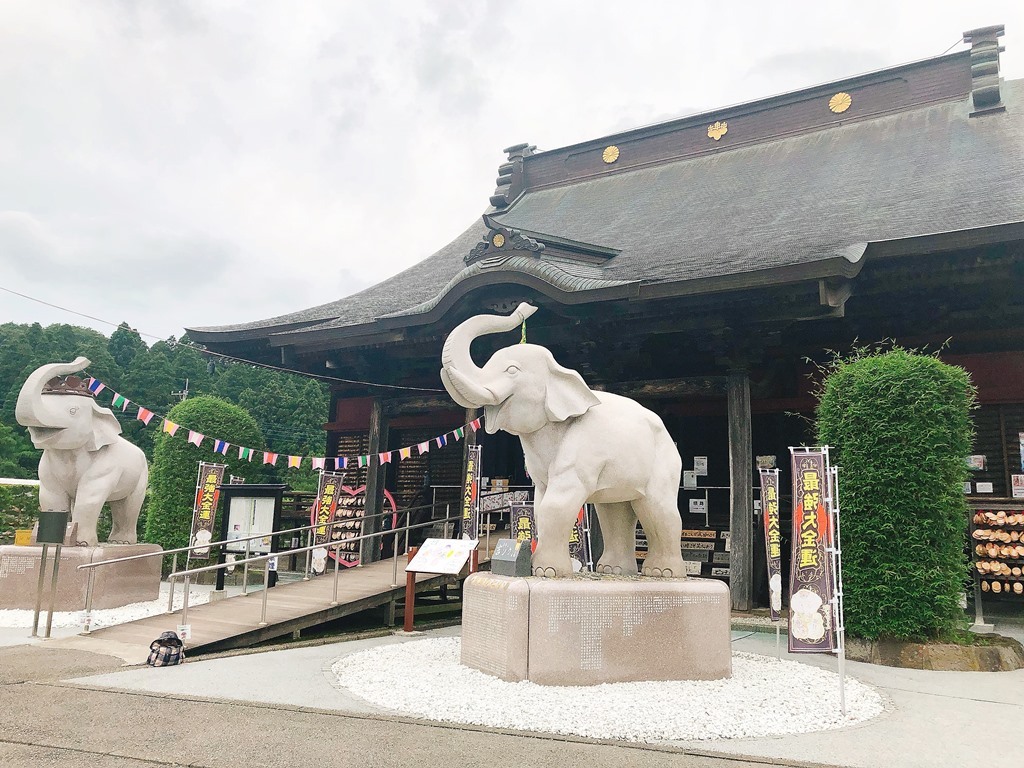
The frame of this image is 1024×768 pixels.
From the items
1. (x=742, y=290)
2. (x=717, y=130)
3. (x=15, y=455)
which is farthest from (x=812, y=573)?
(x=15, y=455)

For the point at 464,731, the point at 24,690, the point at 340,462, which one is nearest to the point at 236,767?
the point at 464,731

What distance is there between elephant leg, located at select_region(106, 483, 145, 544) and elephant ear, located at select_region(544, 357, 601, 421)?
6.28m

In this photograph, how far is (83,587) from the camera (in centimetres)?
852

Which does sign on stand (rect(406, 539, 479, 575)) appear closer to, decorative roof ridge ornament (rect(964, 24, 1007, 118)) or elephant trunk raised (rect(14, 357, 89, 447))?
elephant trunk raised (rect(14, 357, 89, 447))

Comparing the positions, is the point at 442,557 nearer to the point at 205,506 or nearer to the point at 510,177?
the point at 205,506

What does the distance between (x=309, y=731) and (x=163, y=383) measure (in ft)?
128

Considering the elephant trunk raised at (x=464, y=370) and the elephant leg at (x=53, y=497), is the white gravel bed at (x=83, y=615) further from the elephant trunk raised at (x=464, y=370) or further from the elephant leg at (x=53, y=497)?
the elephant trunk raised at (x=464, y=370)

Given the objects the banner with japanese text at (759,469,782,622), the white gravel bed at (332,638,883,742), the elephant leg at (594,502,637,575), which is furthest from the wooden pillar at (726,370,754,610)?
Result: the elephant leg at (594,502,637,575)

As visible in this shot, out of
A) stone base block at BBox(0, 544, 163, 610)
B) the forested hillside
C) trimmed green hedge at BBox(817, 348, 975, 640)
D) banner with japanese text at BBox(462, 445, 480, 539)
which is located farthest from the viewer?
the forested hillside

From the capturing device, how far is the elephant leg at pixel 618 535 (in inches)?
246

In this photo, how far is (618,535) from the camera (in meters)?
6.32

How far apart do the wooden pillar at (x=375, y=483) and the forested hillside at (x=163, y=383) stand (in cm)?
2159

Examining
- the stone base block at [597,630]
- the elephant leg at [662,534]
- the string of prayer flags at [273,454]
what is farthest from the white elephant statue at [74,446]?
the elephant leg at [662,534]

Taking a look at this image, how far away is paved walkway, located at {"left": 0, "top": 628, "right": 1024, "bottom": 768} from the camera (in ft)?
11.9
